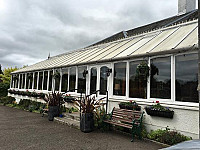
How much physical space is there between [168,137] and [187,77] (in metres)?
1.78

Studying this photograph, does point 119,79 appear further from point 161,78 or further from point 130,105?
point 161,78

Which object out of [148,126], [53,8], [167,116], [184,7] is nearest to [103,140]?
[148,126]

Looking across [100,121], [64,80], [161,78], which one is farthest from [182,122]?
[64,80]

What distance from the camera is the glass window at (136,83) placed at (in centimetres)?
555

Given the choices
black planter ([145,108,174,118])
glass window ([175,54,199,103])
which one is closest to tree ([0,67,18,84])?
black planter ([145,108,174,118])

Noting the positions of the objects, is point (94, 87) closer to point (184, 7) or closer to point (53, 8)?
point (53, 8)

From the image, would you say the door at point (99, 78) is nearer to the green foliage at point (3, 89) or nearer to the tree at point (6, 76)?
the green foliage at point (3, 89)

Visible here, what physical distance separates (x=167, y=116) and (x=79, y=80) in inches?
203

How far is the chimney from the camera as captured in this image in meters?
12.1

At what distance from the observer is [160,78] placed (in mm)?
5219

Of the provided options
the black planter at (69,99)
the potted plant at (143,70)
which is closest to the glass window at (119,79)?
the potted plant at (143,70)

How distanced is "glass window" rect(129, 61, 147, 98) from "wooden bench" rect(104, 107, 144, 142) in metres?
0.71

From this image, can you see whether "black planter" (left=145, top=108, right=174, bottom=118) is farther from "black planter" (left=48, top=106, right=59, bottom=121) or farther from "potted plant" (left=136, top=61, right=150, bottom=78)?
"black planter" (left=48, top=106, right=59, bottom=121)

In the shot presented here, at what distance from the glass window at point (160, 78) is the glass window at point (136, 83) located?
27 cm
